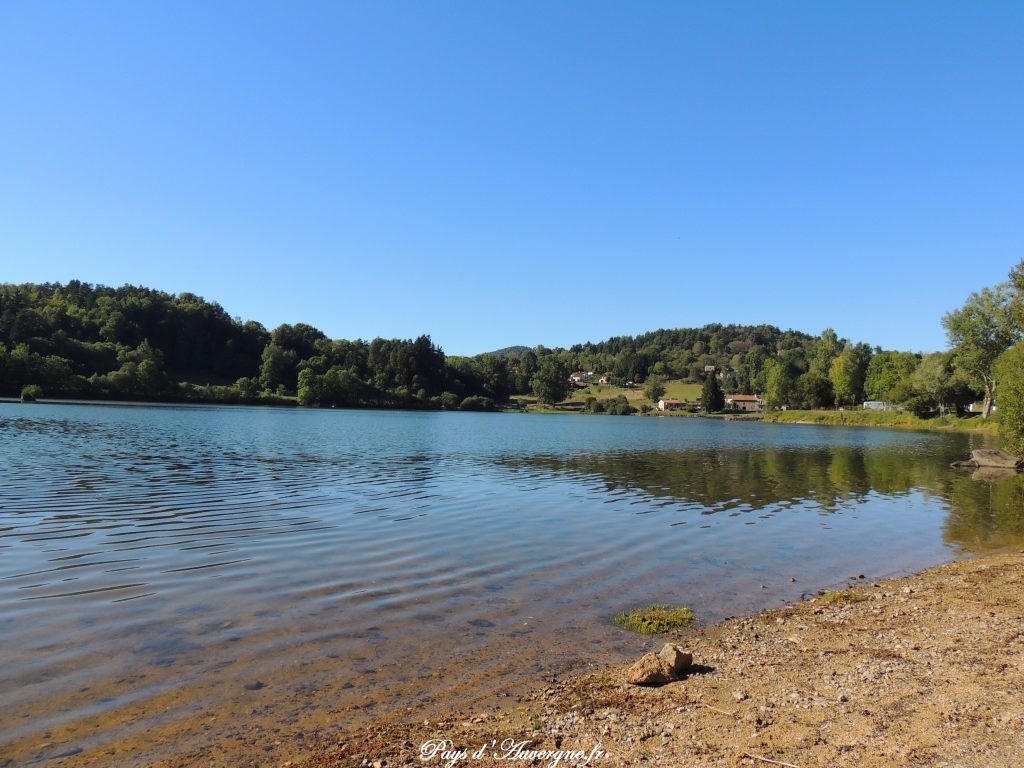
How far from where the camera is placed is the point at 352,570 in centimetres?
1299

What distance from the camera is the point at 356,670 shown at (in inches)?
319

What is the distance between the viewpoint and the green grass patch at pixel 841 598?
11312 mm

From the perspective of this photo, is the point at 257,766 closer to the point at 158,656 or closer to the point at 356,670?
the point at 356,670

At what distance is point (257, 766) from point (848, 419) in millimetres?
141898

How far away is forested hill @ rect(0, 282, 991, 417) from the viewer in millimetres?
125188

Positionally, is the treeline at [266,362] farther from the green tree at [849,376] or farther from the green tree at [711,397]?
A: the green tree at [711,397]

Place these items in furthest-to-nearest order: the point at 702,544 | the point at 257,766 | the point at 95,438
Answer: the point at 95,438
the point at 702,544
the point at 257,766

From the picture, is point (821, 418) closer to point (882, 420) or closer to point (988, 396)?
point (882, 420)

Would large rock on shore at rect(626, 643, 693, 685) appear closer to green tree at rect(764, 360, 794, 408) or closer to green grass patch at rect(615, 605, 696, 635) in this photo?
green grass patch at rect(615, 605, 696, 635)

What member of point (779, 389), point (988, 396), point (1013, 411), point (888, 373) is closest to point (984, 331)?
point (988, 396)

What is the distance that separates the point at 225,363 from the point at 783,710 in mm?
186732

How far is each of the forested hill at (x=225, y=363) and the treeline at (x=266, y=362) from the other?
290 mm

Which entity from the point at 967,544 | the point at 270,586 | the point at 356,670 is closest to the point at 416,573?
the point at 270,586

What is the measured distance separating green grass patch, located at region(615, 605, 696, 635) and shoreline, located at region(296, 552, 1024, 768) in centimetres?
39
